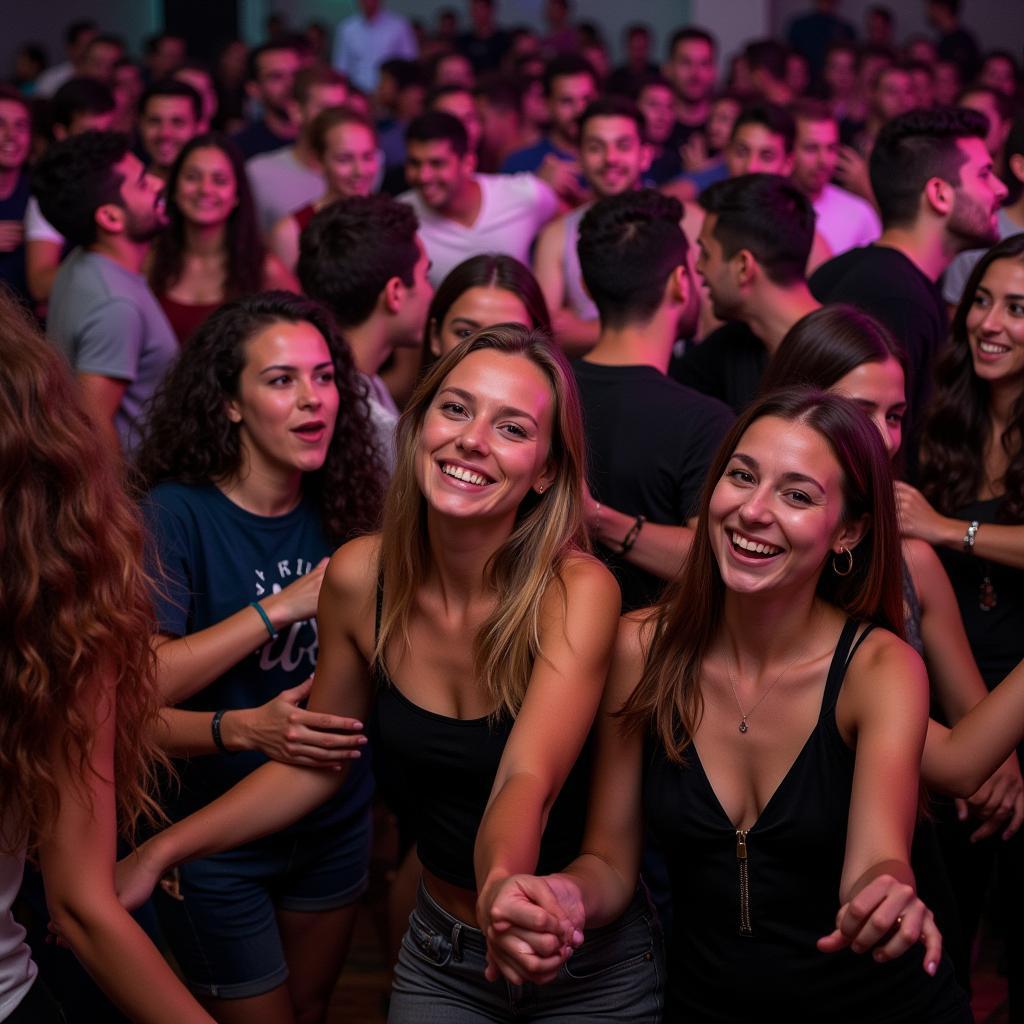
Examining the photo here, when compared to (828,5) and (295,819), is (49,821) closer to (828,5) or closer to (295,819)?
(295,819)

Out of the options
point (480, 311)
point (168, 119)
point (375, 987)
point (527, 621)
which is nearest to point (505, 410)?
point (527, 621)

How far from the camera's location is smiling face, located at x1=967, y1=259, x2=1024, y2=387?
2.74 meters

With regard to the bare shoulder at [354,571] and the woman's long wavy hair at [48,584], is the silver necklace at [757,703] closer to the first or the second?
the bare shoulder at [354,571]

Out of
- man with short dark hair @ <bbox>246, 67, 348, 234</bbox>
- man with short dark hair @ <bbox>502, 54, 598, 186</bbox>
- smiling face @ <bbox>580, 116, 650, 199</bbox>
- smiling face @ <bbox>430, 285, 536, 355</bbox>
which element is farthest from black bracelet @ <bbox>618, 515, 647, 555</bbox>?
man with short dark hair @ <bbox>502, 54, 598, 186</bbox>

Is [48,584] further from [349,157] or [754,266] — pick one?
[349,157]

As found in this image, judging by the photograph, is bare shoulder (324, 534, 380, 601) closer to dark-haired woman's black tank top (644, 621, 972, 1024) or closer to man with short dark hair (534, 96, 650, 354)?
dark-haired woman's black tank top (644, 621, 972, 1024)

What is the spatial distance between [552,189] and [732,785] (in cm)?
386

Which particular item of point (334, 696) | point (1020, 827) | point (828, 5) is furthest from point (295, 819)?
point (828, 5)

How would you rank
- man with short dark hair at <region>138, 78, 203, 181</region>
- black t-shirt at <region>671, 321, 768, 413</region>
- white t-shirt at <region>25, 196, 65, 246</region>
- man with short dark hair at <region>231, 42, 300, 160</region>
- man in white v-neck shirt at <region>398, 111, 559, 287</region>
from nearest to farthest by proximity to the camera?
black t-shirt at <region>671, 321, 768, 413</region> → man in white v-neck shirt at <region>398, 111, 559, 287</region> → white t-shirt at <region>25, 196, 65, 246</region> → man with short dark hair at <region>138, 78, 203, 181</region> → man with short dark hair at <region>231, 42, 300, 160</region>

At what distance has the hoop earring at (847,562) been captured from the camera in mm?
1919

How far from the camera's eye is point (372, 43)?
10633mm

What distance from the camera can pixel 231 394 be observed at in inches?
100

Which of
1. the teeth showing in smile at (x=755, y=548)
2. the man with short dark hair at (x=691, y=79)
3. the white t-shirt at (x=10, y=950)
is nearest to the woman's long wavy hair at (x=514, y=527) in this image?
the teeth showing in smile at (x=755, y=548)

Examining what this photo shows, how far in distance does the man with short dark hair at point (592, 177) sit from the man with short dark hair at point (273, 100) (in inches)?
87.4
